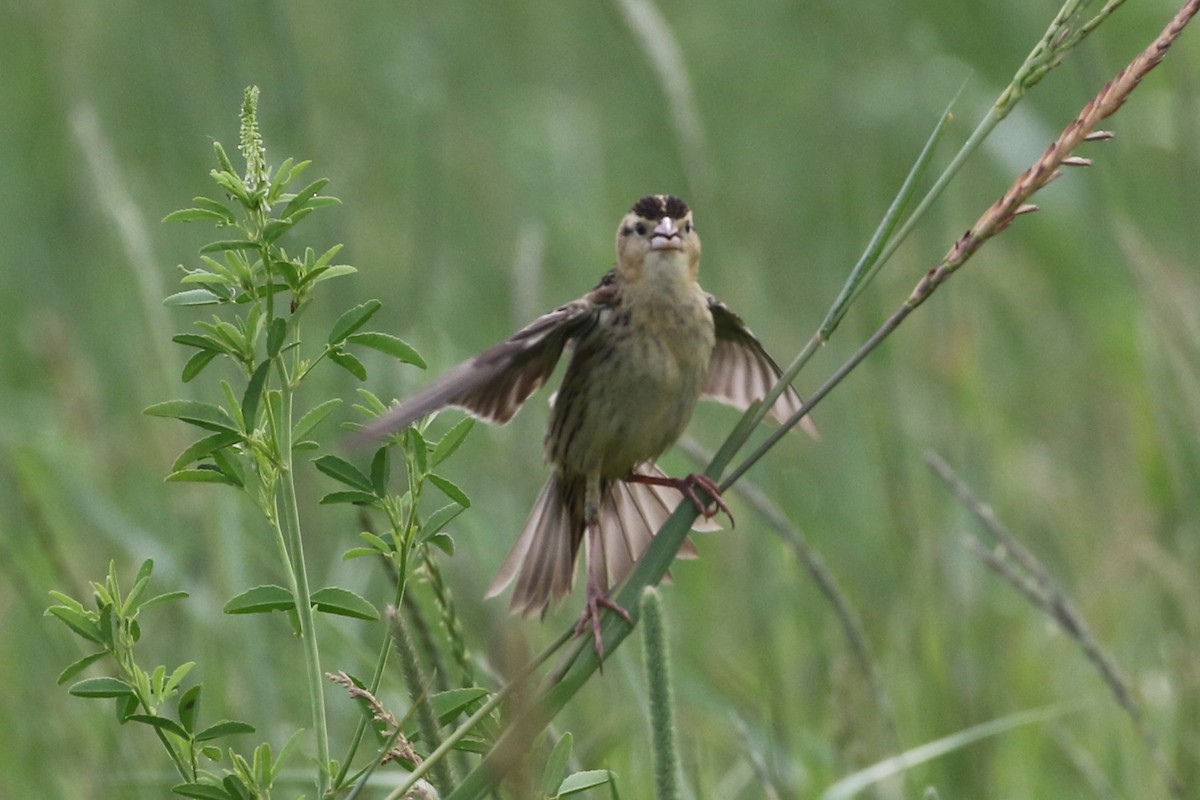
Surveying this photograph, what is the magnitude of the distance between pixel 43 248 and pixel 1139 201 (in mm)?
3883

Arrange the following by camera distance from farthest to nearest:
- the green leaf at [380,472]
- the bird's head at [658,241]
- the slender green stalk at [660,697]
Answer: the bird's head at [658,241] < the green leaf at [380,472] < the slender green stalk at [660,697]

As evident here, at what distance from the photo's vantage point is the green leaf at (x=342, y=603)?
6.39 feet

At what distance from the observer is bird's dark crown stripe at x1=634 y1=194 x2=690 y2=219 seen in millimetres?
3500

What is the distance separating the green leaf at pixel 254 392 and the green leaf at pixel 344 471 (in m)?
0.11

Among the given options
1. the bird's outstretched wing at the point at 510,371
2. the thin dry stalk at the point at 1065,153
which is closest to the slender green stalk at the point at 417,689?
the bird's outstretched wing at the point at 510,371

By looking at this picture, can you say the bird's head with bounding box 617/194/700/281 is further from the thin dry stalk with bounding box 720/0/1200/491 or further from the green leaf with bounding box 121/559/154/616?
the green leaf with bounding box 121/559/154/616

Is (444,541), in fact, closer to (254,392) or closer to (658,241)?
(254,392)

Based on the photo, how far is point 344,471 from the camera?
196 cm

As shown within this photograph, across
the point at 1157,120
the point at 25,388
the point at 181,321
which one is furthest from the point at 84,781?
the point at 1157,120

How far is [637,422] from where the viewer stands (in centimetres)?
319

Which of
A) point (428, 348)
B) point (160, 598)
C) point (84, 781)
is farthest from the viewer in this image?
point (428, 348)

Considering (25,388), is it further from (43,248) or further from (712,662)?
(712,662)

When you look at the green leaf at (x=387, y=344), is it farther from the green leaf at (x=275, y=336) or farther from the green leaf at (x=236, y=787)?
the green leaf at (x=236, y=787)

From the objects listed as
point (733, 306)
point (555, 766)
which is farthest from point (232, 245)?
point (733, 306)
